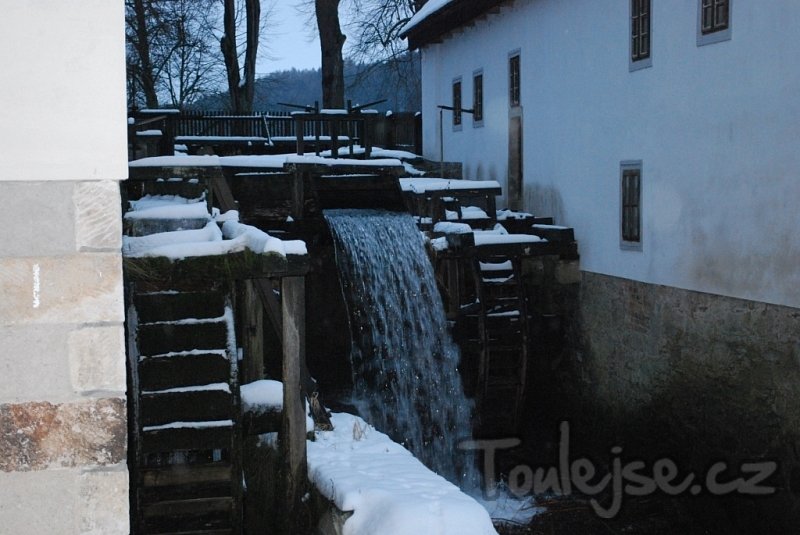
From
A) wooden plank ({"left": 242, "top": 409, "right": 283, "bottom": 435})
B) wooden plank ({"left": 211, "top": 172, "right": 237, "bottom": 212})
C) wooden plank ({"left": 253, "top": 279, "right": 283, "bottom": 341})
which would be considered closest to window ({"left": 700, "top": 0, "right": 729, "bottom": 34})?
wooden plank ({"left": 211, "top": 172, "right": 237, "bottom": 212})

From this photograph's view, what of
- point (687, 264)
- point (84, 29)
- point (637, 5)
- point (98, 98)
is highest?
point (637, 5)

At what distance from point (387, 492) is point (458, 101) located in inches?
579

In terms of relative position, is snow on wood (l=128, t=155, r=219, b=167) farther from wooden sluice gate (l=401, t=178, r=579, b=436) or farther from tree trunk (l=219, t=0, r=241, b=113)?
tree trunk (l=219, t=0, r=241, b=113)

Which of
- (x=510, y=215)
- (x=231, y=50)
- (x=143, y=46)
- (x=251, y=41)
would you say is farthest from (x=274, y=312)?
(x=251, y=41)

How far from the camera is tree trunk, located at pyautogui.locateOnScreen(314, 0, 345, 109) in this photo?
24312 mm

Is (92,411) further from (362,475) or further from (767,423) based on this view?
(767,423)

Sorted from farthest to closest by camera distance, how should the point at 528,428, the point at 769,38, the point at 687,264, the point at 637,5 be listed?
the point at 528,428, the point at 637,5, the point at 687,264, the point at 769,38

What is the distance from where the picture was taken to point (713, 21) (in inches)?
406

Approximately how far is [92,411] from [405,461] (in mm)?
3901

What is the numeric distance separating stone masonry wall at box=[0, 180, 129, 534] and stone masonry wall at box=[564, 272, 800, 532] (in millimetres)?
7627

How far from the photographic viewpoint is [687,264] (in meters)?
10.8

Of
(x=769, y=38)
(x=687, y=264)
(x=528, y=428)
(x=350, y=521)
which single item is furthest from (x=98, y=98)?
(x=528, y=428)

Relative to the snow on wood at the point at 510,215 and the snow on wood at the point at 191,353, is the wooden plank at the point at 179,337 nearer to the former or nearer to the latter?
the snow on wood at the point at 191,353

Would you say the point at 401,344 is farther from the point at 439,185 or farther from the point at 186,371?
the point at 186,371
